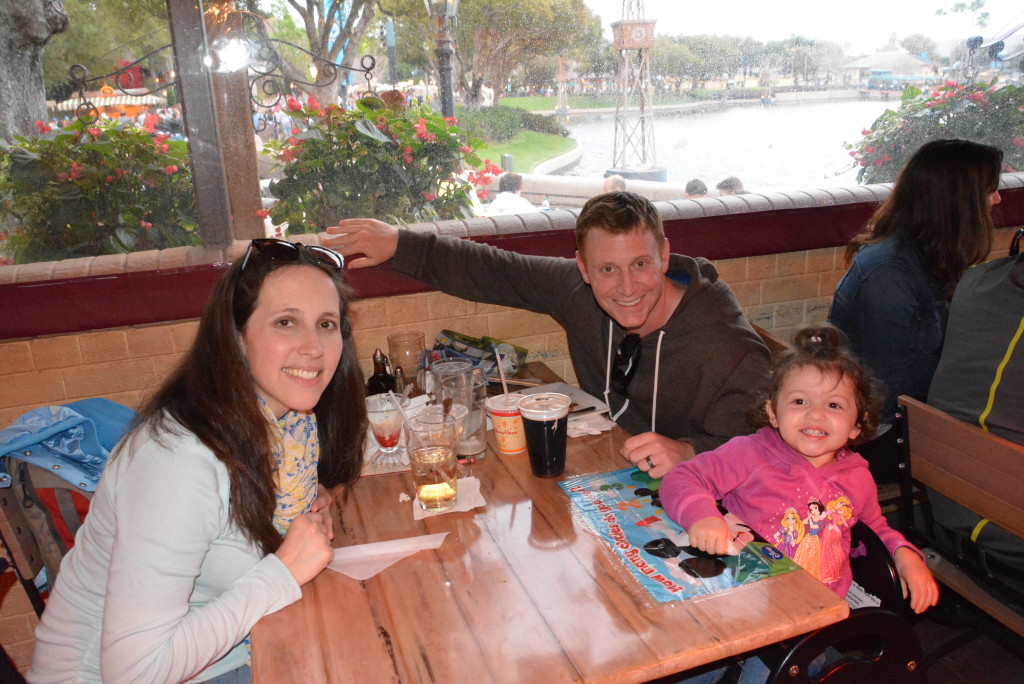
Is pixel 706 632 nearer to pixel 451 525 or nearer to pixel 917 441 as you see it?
pixel 451 525

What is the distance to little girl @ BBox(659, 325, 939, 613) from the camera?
1683 mm

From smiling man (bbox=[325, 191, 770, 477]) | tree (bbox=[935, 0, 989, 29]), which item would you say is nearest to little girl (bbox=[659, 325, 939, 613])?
smiling man (bbox=[325, 191, 770, 477])

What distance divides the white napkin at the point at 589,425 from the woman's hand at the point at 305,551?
2.44 ft

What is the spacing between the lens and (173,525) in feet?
4.02

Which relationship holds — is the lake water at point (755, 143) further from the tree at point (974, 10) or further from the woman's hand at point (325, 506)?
the woman's hand at point (325, 506)

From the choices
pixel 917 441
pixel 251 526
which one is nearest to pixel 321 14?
pixel 251 526

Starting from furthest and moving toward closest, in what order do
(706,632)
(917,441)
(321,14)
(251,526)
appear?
(321,14)
(917,441)
(251,526)
(706,632)

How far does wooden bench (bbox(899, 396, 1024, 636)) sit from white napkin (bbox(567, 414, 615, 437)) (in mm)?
808

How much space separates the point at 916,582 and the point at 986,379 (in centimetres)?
64

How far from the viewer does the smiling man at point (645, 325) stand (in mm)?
1996

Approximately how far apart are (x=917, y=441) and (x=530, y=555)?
1.20 m

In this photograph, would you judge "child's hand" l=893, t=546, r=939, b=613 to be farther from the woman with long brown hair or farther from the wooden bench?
the woman with long brown hair

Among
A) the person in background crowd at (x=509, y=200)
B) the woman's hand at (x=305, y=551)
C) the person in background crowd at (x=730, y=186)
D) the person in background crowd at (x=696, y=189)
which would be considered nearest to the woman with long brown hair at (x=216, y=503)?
the woman's hand at (x=305, y=551)

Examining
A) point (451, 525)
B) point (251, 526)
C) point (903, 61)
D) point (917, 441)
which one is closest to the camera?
point (251, 526)
